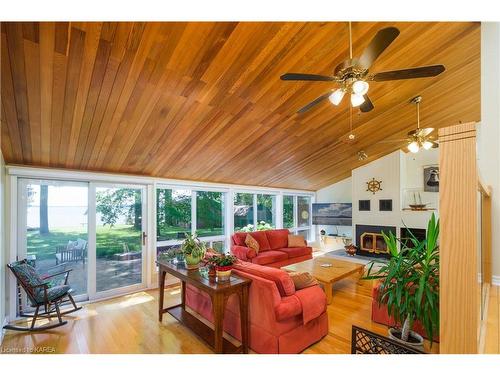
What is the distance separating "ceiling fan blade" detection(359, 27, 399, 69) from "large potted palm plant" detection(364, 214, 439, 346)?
1.10 meters

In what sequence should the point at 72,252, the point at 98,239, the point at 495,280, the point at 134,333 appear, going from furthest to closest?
the point at 98,239
the point at 72,252
the point at 134,333
the point at 495,280

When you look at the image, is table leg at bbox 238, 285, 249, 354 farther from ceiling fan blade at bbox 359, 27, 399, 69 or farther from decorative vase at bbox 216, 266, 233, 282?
ceiling fan blade at bbox 359, 27, 399, 69

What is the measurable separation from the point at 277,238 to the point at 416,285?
11.9 ft

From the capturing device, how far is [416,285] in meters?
1.60

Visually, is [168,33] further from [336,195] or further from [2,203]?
[336,195]

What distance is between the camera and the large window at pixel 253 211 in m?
5.63

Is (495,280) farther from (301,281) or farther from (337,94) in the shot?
(337,94)

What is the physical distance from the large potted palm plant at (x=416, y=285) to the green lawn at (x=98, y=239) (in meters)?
3.57

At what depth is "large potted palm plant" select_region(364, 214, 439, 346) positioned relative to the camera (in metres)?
1.50

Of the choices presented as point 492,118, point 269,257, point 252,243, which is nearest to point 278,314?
point 492,118

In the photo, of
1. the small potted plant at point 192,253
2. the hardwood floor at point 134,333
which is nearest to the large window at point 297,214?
the hardwood floor at point 134,333

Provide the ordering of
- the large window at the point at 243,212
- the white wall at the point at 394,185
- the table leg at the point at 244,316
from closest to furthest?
the table leg at the point at 244,316, the white wall at the point at 394,185, the large window at the point at 243,212

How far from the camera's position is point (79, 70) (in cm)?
188

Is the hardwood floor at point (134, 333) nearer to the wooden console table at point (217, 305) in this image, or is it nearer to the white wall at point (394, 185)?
the wooden console table at point (217, 305)
